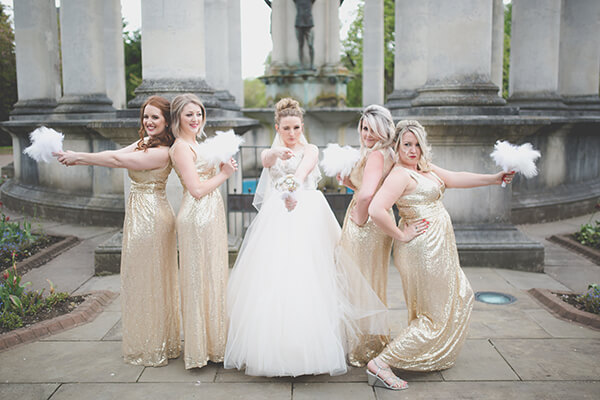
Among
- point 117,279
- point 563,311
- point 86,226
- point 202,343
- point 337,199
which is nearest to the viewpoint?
point 202,343

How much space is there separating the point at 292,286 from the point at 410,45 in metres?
9.82

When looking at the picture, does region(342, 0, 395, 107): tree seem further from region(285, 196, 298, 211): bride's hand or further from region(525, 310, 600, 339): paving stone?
region(285, 196, 298, 211): bride's hand

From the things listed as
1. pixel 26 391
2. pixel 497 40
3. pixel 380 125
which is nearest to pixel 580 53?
pixel 497 40

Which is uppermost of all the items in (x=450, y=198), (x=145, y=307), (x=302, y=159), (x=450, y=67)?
(x=450, y=67)

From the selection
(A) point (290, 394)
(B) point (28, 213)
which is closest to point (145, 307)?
(A) point (290, 394)

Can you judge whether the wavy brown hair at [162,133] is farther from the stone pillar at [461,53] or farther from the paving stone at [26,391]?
the stone pillar at [461,53]

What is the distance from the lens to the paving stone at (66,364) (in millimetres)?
4367

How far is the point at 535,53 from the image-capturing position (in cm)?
1166

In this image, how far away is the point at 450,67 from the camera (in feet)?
25.8

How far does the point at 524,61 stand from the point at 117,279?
30.7 feet

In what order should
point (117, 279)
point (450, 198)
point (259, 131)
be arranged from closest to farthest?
point (117, 279) → point (450, 198) → point (259, 131)

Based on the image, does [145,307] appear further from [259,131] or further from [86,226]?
[259,131]

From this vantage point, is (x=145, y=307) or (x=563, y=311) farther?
(x=563, y=311)

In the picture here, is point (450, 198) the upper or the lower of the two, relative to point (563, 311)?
upper
